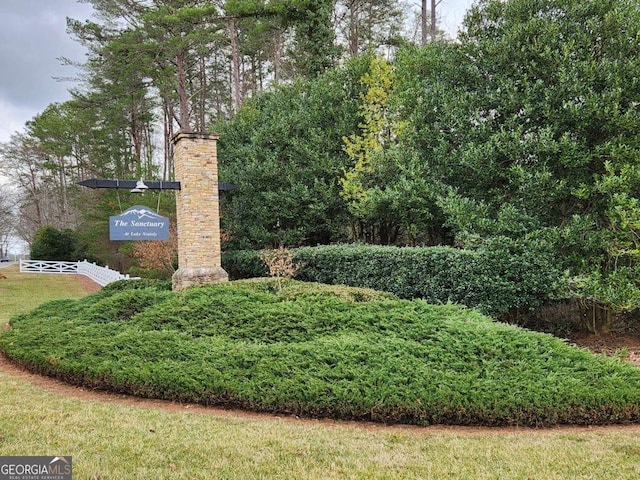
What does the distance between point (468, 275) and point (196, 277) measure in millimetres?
5431

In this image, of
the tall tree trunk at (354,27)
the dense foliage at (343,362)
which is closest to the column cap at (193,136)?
the dense foliage at (343,362)

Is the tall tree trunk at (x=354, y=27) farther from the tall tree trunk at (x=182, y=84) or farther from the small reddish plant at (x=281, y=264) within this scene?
the small reddish plant at (x=281, y=264)

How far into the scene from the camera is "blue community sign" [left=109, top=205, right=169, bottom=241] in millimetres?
8523

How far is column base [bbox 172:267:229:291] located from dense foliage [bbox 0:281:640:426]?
2.80 m

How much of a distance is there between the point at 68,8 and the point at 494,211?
793 inches

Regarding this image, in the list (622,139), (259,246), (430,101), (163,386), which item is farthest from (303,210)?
(163,386)

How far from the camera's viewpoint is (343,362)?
444 centimetres

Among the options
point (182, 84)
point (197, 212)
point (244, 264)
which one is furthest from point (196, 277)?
point (182, 84)

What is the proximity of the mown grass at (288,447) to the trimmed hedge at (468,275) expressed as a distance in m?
3.45

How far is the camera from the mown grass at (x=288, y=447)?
2.86 metres

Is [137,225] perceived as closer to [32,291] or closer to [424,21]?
[32,291]

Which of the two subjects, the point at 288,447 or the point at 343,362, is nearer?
the point at 288,447

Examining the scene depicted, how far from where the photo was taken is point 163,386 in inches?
175

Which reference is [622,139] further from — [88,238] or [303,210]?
[88,238]
